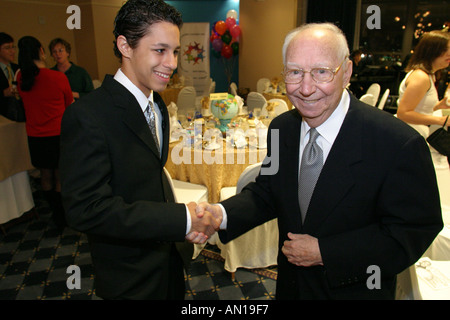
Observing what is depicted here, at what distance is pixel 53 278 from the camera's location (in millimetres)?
2818

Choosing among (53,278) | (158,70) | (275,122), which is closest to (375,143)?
(275,122)

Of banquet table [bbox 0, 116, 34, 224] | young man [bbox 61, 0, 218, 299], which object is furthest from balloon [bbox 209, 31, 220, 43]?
Answer: young man [bbox 61, 0, 218, 299]

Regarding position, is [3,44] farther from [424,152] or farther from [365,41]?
[365,41]

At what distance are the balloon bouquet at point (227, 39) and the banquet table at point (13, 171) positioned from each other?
6.96 metres

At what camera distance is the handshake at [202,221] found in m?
1.35

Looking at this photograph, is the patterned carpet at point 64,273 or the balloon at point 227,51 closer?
the patterned carpet at point 64,273

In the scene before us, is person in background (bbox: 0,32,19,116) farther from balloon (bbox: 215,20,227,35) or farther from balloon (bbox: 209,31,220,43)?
balloon (bbox: 209,31,220,43)

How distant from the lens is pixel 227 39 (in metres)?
9.50

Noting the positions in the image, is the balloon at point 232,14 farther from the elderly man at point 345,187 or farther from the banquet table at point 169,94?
the elderly man at point 345,187

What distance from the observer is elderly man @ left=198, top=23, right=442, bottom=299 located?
42.8 inches

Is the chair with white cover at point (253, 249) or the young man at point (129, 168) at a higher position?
the young man at point (129, 168)

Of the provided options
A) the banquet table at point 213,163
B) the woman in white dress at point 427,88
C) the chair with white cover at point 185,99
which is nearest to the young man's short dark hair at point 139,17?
the banquet table at point 213,163

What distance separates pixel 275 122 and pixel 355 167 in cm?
46

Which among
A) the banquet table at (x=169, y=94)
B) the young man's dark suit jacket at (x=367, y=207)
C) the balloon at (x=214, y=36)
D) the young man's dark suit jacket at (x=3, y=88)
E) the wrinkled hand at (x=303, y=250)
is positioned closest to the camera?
the young man's dark suit jacket at (x=367, y=207)
